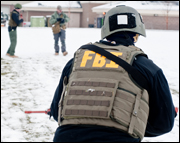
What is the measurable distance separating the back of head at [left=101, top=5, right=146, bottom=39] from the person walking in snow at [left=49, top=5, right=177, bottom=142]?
213 millimetres

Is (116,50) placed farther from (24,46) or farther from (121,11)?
(24,46)

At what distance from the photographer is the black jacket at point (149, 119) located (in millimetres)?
1962

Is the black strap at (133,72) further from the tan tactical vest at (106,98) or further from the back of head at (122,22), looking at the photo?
the back of head at (122,22)

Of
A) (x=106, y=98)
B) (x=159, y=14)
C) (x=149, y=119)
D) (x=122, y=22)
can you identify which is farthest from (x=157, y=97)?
(x=159, y=14)

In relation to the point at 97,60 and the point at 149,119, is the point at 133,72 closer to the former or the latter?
the point at 97,60

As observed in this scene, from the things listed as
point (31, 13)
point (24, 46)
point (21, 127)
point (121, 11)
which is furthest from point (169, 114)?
point (31, 13)

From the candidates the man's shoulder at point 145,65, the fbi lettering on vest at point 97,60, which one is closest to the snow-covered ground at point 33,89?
the fbi lettering on vest at point 97,60

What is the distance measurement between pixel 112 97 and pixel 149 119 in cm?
41

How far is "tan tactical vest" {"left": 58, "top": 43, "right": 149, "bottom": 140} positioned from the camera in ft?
6.52

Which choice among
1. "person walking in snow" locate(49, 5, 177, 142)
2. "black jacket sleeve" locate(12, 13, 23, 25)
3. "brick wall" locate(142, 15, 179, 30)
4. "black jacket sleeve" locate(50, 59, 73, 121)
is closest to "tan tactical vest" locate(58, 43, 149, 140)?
"person walking in snow" locate(49, 5, 177, 142)

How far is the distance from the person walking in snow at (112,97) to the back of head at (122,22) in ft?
0.70

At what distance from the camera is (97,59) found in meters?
2.11

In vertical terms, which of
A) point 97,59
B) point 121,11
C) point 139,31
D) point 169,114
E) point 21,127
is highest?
point 121,11

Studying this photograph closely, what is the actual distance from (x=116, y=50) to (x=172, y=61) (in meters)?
10.0
